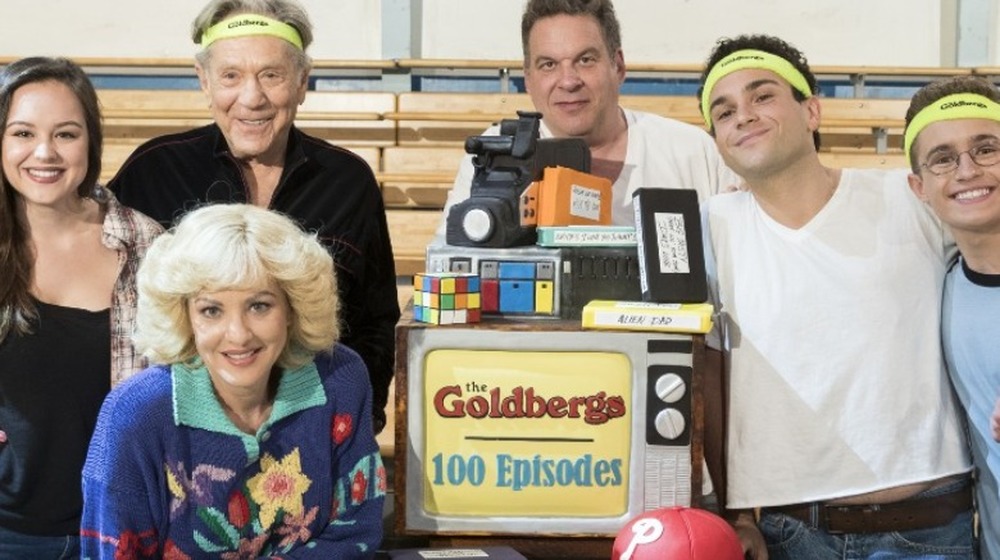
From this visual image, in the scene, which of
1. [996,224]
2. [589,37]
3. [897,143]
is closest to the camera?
[996,224]

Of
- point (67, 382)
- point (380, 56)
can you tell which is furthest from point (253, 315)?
point (380, 56)

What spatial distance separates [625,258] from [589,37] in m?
0.78

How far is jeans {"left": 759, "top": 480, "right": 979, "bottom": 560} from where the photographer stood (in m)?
1.61

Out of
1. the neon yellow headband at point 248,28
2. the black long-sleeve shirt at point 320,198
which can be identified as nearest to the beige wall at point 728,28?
the black long-sleeve shirt at point 320,198

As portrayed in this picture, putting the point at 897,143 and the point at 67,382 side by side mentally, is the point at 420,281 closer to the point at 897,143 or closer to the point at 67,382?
the point at 67,382

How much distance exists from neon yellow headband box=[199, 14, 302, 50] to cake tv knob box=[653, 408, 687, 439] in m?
0.94

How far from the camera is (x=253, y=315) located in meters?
1.50

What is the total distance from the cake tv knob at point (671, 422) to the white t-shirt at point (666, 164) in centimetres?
76

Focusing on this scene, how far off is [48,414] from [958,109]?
1369mm

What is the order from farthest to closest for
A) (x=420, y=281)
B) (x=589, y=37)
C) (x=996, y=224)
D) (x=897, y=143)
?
(x=897, y=143)
(x=589, y=37)
(x=996, y=224)
(x=420, y=281)

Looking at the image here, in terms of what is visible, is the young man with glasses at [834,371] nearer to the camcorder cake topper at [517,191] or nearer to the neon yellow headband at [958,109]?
the neon yellow headband at [958,109]

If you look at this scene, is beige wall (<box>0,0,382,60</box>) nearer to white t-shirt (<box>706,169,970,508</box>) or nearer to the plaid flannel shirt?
the plaid flannel shirt

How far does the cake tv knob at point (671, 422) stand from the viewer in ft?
4.83

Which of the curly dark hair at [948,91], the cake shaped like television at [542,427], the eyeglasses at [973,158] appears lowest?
the cake shaped like television at [542,427]
